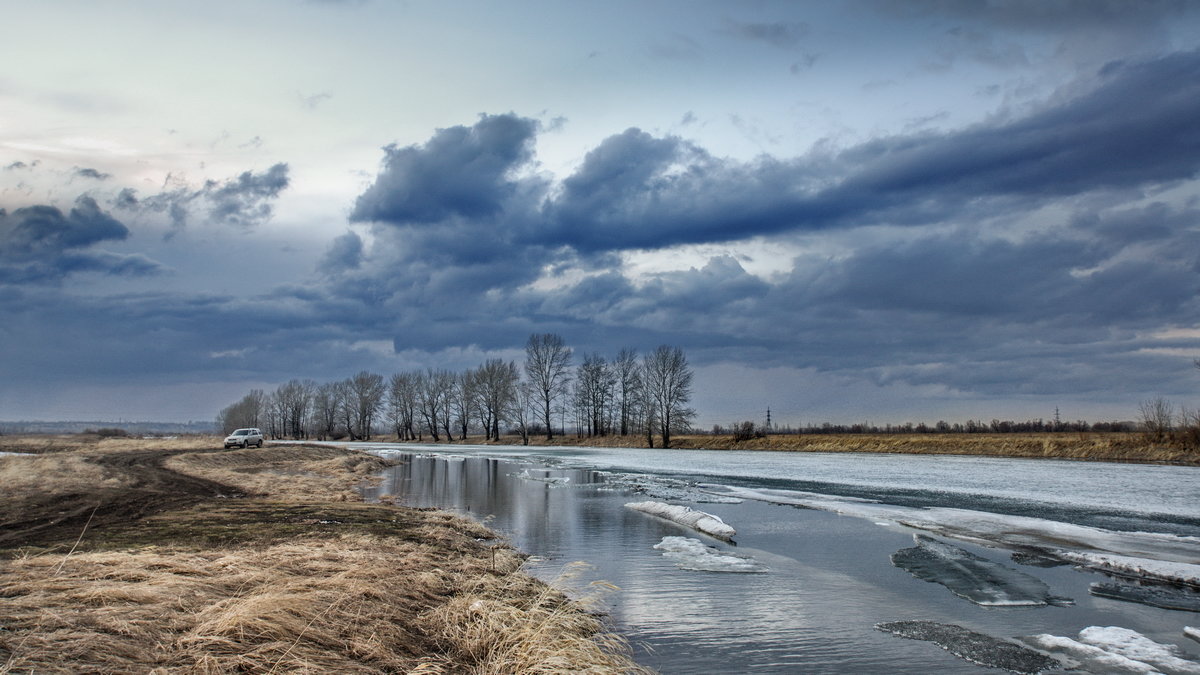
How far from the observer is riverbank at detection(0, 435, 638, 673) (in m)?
6.03

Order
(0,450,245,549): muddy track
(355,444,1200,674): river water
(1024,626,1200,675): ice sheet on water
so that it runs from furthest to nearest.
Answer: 1. (0,450,245,549): muddy track
2. (355,444,1200,674): river water
3. (1024,626,1200,675): ice sheet on water

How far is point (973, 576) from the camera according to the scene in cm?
1223

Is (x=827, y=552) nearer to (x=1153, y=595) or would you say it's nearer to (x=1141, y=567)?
(x=1153, y=595)

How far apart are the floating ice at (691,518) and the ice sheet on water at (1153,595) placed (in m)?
7.15

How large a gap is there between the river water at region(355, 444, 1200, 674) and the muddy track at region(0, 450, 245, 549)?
6871 mm

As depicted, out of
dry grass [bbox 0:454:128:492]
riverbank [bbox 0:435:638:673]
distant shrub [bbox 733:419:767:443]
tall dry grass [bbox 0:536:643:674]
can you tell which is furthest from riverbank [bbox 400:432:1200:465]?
dry grass [bbox 0:454:128:492]

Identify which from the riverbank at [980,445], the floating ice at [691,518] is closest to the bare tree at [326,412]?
the riverbank at [980,445]

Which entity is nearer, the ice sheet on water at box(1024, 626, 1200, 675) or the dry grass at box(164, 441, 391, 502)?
the ice sheet on water at box(1024, 626, 1200, 675)

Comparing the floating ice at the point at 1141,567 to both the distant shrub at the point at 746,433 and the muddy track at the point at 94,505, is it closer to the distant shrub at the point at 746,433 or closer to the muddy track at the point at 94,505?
the muddy track at the point at 94,505

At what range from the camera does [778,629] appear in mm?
9094

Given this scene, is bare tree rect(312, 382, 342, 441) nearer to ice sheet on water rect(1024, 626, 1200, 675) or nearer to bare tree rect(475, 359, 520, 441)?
bare tree rect(475, 359, 520, 441)

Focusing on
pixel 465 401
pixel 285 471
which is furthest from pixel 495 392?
pixel 285 471

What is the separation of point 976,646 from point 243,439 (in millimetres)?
55857

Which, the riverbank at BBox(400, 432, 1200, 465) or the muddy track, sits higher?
the muddy track
